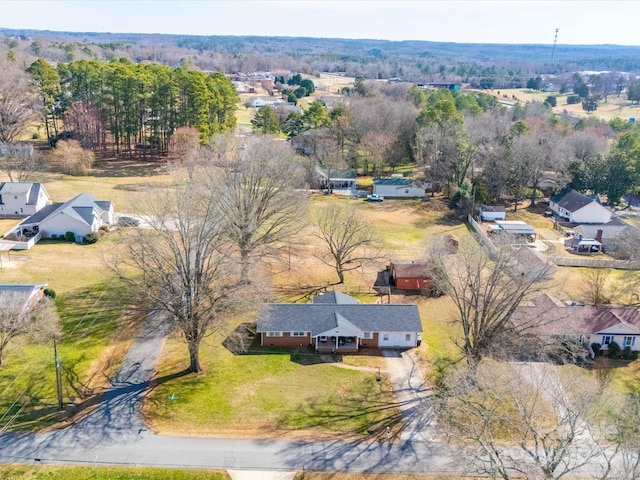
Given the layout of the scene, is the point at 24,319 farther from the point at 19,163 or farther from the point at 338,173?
the point at 338,173

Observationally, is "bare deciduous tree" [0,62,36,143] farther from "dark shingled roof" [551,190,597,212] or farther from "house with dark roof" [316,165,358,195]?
"dark shingled roof" [551,190,597,212]

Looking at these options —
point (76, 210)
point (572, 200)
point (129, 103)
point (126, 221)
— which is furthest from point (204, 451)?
point (129, 103)

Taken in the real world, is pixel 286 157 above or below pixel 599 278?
above

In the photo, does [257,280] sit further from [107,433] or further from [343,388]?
[107,433]

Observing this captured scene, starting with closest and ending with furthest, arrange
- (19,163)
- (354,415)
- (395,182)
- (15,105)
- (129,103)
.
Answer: (354,415) < (19,163) < (395,182) < (15,105) < (129,103)

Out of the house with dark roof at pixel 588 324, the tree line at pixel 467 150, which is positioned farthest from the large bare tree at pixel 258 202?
the tree line at pixel 467 150

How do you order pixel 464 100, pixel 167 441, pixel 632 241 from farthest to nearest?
pixel 464 100
pixel 632 241
pixel 167 441

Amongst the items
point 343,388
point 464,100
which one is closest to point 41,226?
point 343,388
